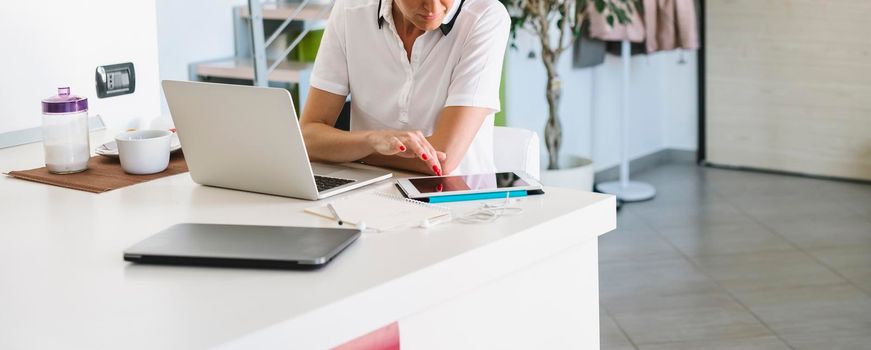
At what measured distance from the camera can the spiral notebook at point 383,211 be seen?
1.63 meters

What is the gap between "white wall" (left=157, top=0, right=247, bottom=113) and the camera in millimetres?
3939

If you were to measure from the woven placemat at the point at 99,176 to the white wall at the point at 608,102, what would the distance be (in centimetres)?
277

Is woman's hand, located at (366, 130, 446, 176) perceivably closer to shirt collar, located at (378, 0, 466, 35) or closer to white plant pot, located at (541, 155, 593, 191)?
shirt collar, located at (378, 0, 466, 35)

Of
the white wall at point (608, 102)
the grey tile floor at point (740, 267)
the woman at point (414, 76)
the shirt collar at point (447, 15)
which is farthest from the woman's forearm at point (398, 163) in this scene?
the white wall at point (608, 102)

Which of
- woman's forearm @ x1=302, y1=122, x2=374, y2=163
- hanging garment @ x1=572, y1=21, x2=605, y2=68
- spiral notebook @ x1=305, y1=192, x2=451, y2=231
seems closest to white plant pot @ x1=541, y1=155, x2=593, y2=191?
hanging garment @ x1=572, y1=21, x2=605, y2=68

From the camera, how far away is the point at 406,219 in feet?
5.40

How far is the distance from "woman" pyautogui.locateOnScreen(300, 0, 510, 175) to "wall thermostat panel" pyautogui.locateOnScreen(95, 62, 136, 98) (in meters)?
0.65

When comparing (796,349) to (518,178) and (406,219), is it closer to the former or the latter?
(518,178)

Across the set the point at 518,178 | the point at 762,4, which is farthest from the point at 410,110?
the point at 762,4

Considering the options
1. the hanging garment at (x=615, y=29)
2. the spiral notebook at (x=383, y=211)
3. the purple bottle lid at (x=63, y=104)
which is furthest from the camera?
the hanging garment at (x=615, y=29)

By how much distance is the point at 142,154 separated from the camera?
207cm

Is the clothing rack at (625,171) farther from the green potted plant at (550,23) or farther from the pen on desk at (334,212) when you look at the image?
the pen on desk at (334,212)

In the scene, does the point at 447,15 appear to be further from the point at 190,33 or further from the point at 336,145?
the point at 190,33

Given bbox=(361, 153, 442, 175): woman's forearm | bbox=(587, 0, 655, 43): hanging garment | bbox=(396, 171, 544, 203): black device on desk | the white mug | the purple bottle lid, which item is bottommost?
bbox=(396, 171, 544, 203): black device on desk
